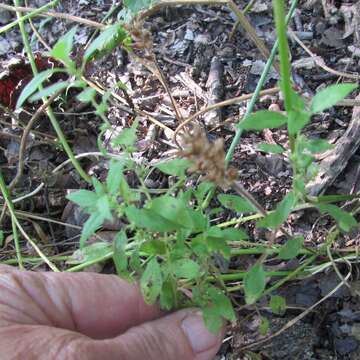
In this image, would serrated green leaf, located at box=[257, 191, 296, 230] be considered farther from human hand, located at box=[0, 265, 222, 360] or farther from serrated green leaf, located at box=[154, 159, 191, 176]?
human hand, located at box=[0, 265, 222, 360]

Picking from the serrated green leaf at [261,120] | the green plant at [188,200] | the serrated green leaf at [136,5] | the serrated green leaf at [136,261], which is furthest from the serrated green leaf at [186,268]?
the serrated green leaf at [136,5]

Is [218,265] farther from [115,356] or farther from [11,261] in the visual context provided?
[11,261]

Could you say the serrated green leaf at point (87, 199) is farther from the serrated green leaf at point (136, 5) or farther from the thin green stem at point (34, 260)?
the thin green stem at point (34, 260)

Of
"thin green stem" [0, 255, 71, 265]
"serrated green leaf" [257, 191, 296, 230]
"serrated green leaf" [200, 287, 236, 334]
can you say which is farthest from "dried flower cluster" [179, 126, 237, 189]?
"thin green stem" [0, 255, 71, 265]

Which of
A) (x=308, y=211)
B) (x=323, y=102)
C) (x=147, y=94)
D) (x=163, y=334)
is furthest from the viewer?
(x=147, y=94)

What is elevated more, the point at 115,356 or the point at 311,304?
the point at 115,356

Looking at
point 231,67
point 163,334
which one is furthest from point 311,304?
point 231,67

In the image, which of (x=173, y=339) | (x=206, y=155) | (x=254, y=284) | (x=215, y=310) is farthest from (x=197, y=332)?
(x=206, y=155)
